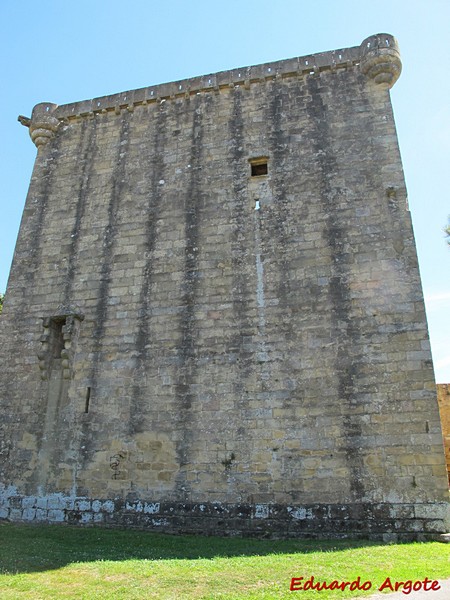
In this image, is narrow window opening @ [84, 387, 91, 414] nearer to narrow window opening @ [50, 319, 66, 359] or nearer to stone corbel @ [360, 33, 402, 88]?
narrow window opening @ [50, 319, 66, 359]

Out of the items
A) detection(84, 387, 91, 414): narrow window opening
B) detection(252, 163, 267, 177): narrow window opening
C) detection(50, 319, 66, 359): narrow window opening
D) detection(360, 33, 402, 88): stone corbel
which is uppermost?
detection(360, 33, 402, 88): stone corbel

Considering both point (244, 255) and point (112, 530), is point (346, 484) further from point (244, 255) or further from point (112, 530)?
point (244, 255)

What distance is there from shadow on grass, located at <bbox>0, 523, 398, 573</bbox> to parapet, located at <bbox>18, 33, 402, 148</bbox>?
9.43m

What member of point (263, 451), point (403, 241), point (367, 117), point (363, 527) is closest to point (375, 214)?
point (403, 241)

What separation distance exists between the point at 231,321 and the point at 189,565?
4.63m

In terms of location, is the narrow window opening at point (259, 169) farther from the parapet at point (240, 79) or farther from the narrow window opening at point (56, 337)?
the narrow window opening at point (56, 337)

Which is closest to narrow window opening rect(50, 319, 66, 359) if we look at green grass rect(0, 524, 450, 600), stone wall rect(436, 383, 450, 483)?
green grass rect(0, 524, 450, 600)

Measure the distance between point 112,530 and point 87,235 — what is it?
6.29 meters

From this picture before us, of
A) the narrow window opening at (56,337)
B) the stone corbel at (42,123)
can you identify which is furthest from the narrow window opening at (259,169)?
the stone corbel at (42,123)

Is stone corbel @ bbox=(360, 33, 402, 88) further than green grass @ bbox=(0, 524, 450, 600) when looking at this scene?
Yes

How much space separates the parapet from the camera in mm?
10984

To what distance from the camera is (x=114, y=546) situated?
733 centimetres

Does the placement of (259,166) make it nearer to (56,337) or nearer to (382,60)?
(382,60)

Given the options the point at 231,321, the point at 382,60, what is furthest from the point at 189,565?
the point at 382,60
